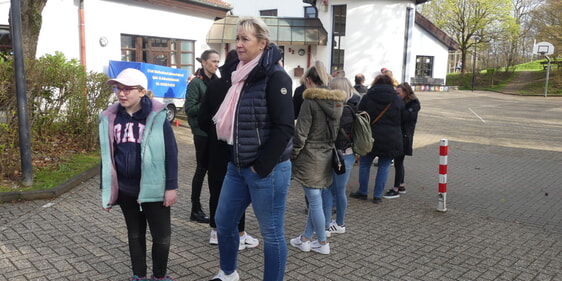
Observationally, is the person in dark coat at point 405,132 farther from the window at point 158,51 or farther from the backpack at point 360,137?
the window at point 158,51

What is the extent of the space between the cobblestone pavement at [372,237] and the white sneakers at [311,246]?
0.23 feet

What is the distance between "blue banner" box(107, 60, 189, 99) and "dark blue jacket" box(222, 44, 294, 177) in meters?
12.3

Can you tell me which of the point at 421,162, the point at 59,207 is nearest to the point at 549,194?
the point at 421,162

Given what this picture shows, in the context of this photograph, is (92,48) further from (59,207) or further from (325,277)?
(325,277)

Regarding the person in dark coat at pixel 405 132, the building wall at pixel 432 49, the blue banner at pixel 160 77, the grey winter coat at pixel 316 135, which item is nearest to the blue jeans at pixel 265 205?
the grey winter coat at pixel 316 135

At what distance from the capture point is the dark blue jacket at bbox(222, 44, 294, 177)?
118 inches

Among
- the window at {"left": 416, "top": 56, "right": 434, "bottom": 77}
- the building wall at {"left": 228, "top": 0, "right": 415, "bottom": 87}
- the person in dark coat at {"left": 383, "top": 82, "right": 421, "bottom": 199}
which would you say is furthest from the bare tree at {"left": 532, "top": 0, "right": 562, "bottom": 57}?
the person in dark coat at {"left": 383, "top": 82, "right": 421, "bottom": 199}

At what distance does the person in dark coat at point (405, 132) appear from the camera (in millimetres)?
6953

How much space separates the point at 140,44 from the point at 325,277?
1526 cm

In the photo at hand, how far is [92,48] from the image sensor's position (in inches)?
601

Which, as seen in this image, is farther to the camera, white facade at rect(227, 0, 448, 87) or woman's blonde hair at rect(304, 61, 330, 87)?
white facade at rect(227, 0, 448, 87)

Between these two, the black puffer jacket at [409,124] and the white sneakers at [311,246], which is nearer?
the white sneakers at [311,246]

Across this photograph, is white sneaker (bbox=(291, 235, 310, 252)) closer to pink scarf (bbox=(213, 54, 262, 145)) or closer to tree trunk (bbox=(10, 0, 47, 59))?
pink scarf (bbox=(213, 54, 262, 145))

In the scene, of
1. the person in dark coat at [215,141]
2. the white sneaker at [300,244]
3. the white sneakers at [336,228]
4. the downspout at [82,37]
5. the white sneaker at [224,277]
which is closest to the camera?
the person in dark coat at [215,141]
